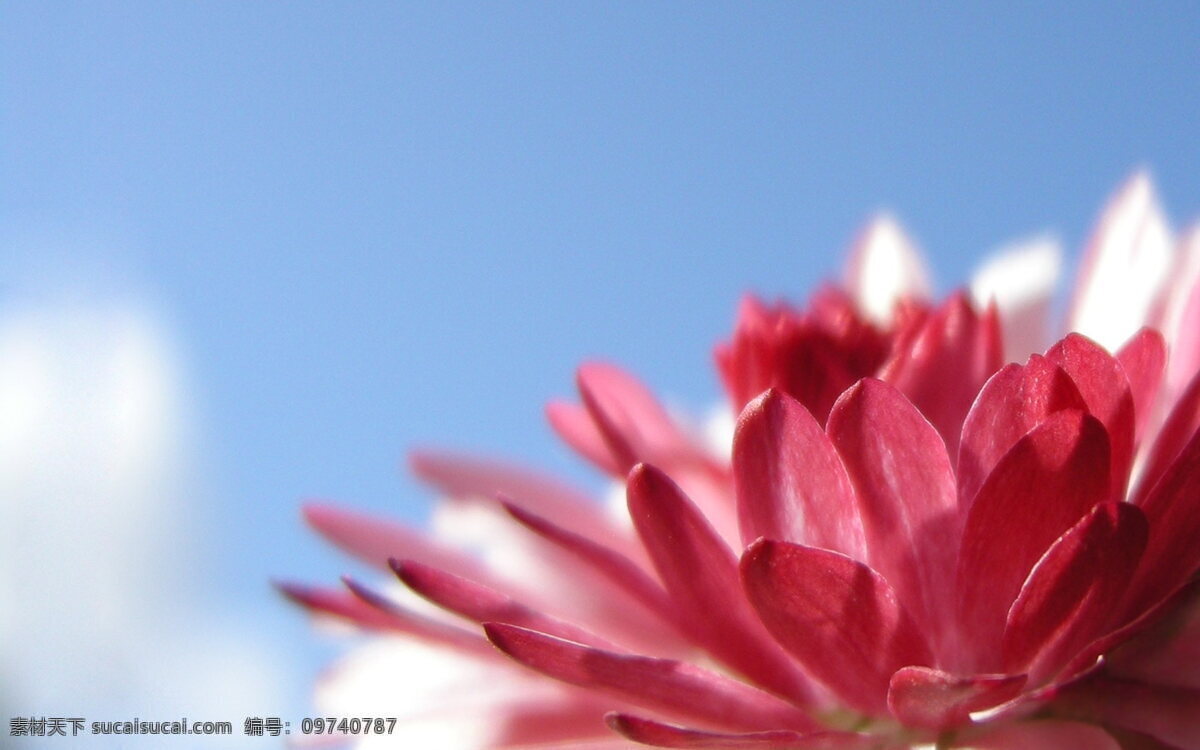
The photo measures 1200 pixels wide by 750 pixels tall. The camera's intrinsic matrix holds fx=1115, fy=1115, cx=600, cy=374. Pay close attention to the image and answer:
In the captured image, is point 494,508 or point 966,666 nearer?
point 966,666

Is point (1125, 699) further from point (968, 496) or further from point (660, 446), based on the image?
point (660, 446)

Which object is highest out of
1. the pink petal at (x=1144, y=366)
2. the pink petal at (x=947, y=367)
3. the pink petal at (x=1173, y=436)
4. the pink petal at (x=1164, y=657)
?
the pink petal at (x=947, y=367)

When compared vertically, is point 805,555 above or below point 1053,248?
below

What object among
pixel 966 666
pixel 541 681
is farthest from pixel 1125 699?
pixel 541 681

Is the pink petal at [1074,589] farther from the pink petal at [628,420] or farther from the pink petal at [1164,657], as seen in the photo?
the pink petal at [628,420]

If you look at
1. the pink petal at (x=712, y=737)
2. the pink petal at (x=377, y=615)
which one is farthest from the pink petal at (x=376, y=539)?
the pink petal at (x=712, y=737)

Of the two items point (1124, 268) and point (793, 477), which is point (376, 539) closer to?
point (793, 477)
